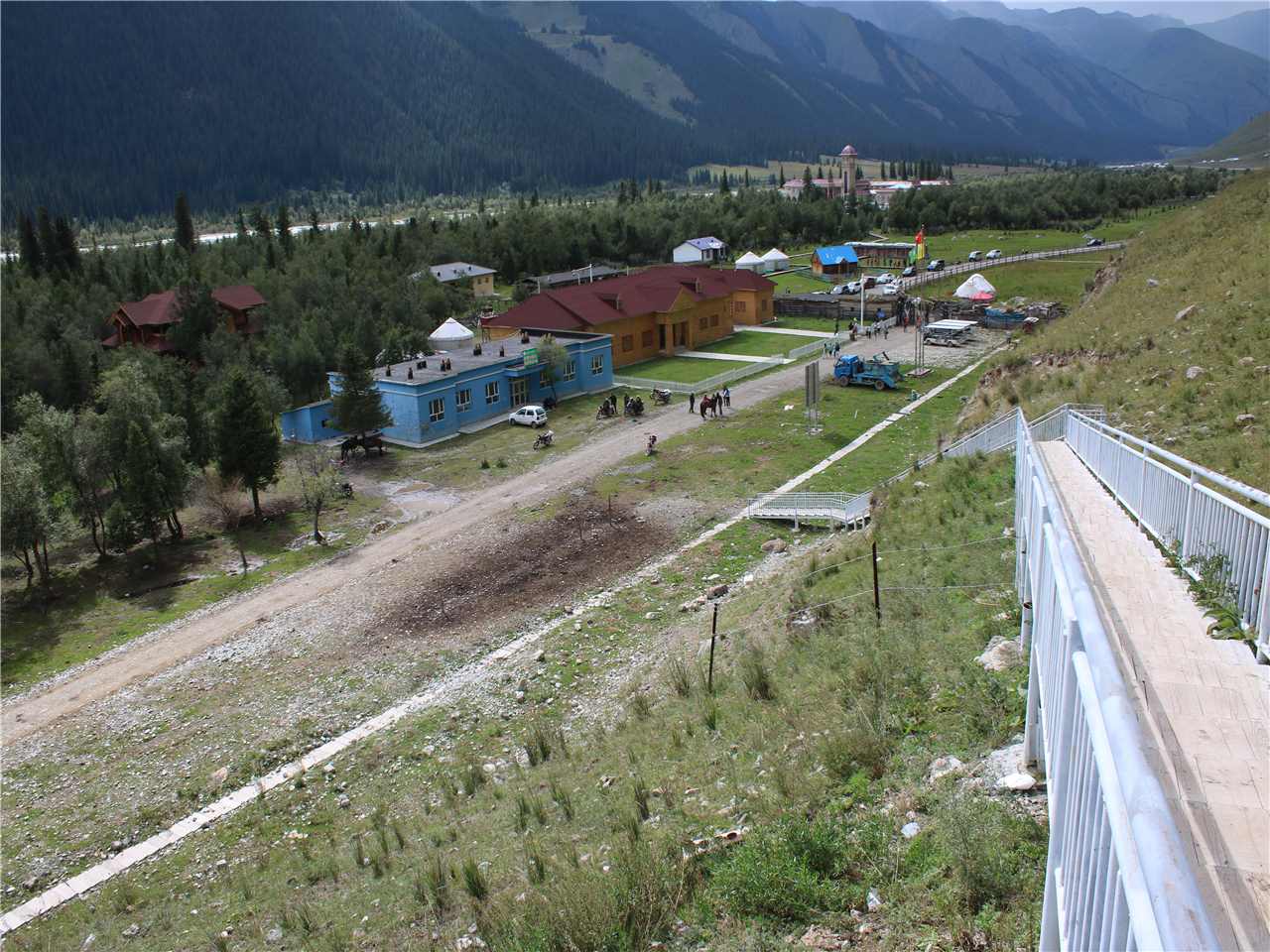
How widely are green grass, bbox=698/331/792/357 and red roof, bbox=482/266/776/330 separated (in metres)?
3.13

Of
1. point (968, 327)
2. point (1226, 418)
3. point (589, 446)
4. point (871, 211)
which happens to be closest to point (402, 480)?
point (589, 446)

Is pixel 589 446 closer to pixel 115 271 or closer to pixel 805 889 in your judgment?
pixel 805 889

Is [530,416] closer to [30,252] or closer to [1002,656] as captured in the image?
[1002,656]

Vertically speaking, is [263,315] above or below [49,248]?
below

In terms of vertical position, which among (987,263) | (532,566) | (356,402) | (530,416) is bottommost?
(532,566)

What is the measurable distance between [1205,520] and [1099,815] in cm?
655

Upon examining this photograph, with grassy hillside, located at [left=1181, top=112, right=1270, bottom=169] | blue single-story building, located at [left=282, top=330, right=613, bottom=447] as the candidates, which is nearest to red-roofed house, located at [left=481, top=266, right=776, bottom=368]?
blue single-story building, located at [left=282, top=330, right=613, bottom=447]

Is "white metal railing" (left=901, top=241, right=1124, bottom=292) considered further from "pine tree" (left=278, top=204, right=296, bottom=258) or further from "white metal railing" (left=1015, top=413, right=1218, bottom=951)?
"white metal railing" (left=1015, top=413, right=1218, bottom=951)

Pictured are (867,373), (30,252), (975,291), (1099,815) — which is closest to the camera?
(1099,815)

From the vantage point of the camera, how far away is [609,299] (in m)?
56.6

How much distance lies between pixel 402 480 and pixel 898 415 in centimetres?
2126

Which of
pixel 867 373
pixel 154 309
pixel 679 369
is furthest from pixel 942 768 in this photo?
pixel 154 309

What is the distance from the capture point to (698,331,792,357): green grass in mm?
57094

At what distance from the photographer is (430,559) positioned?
27.2 m
